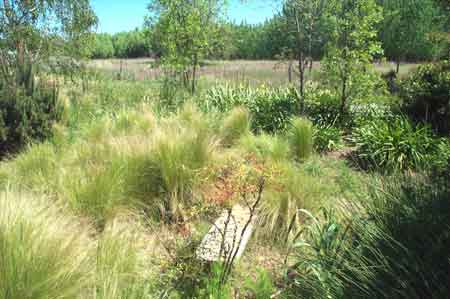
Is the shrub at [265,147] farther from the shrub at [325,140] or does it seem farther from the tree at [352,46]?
the tree at [352,46]

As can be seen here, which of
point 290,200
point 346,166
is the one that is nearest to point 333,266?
point 290,200

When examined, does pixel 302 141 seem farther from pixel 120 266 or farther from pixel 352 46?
pixel 120 266

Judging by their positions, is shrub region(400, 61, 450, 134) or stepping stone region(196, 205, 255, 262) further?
shrub region(400, 61, 450, 134)

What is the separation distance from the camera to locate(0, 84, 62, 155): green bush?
466cm

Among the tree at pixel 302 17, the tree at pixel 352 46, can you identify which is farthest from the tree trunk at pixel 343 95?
the tree at pixel 302 17

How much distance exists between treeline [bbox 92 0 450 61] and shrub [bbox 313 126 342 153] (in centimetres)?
187

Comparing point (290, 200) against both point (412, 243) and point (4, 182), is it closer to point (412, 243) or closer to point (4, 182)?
point (412, 243)

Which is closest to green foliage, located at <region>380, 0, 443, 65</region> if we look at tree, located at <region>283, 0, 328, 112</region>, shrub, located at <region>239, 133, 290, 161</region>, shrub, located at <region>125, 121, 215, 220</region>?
tree, located at <region>283, 0, 328, 112</region>

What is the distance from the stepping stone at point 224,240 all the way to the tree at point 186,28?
5.90 meters

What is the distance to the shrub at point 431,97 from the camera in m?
5.43

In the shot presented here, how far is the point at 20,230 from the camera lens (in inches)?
70.3

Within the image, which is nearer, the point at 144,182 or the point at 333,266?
the point at 333,266

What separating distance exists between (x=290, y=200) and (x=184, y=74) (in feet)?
22.5

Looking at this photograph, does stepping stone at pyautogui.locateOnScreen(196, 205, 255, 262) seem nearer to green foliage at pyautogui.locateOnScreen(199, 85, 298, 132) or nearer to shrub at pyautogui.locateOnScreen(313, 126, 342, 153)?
shrub at pyautogui.locateOnScreen(313, 126, 342, 153)
